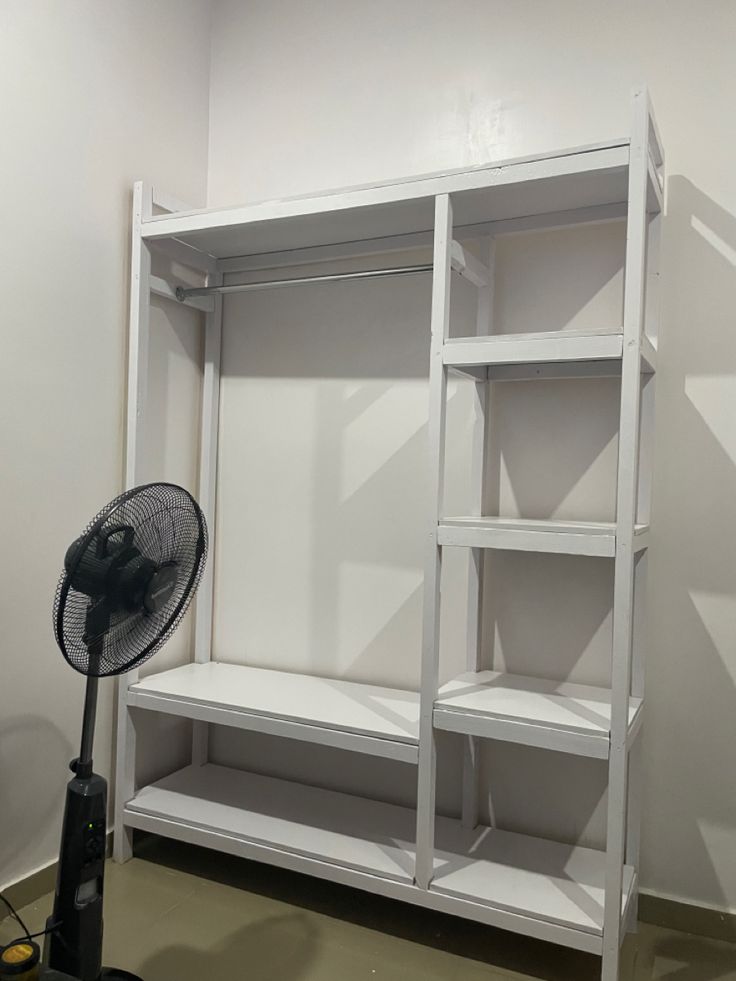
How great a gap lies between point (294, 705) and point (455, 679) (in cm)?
48

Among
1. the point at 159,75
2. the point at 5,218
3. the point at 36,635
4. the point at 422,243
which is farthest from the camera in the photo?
the point at 159,75

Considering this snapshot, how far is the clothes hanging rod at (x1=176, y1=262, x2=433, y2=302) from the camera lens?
7.41 ft

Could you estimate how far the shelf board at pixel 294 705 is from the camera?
206 cm

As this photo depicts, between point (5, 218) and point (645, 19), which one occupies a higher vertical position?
point (645, 19)

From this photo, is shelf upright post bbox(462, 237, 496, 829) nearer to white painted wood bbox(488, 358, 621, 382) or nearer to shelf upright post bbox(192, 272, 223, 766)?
white painted wood bbox(488, 358, 621, 382)

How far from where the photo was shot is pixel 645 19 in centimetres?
216

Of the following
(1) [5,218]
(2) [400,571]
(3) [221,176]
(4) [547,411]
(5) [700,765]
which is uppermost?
(3) [221,176]

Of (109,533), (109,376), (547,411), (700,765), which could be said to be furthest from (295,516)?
(700,765)

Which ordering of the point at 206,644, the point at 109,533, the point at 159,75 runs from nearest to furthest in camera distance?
the point at 109,533 → the point at 159,75 → the point at 206,644

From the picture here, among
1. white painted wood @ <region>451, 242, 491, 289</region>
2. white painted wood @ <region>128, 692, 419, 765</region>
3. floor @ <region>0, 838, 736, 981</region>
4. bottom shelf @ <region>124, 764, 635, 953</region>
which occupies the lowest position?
floor @ <region>0, 838, 736, 981</region>

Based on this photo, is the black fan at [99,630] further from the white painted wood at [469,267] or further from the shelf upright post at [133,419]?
the white painted wood at [469,267]

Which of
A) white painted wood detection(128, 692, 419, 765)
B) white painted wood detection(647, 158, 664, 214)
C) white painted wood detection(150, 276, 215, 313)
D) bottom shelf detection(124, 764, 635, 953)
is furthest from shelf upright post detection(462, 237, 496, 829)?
white painted wood detection(150, 276, 215, 313)

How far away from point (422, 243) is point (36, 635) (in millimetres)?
1654

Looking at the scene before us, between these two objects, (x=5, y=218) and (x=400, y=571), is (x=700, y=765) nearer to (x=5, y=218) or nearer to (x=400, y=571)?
(x=400, y=571)
